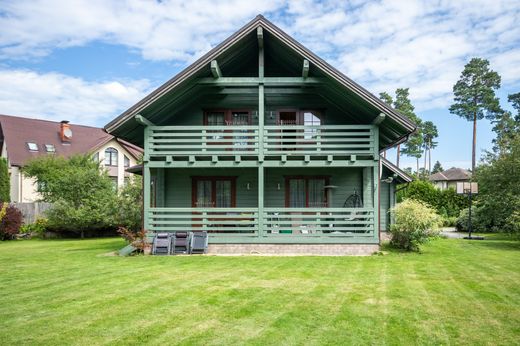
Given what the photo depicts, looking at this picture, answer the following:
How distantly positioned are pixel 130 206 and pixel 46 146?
20.1m

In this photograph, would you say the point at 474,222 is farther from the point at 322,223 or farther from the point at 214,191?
the point at 214,191

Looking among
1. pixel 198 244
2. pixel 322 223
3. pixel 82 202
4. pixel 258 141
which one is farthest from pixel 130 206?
pixel 322 223

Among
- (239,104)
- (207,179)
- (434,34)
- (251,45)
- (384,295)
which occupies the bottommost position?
(384,295)

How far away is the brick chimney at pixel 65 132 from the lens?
39594mm

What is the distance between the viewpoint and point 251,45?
50.1 feet

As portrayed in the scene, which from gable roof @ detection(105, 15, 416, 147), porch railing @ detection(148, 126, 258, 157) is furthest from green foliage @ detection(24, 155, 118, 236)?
gable roof @ detection(105, 15, 416, 147)

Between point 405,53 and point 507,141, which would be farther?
point 507,141

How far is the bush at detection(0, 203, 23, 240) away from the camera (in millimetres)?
21263

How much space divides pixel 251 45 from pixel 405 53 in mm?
7765

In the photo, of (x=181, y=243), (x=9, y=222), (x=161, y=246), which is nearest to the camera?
(x=161, y=246)

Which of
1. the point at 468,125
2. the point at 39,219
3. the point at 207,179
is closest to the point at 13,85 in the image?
the point at 39,219

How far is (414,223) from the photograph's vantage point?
13.9 m

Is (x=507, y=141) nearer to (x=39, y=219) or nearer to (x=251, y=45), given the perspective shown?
(x=251, y=45)

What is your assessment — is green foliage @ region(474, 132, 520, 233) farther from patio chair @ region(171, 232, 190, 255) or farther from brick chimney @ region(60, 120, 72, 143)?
brick chimney @ region(60, 120, 72, 143)
